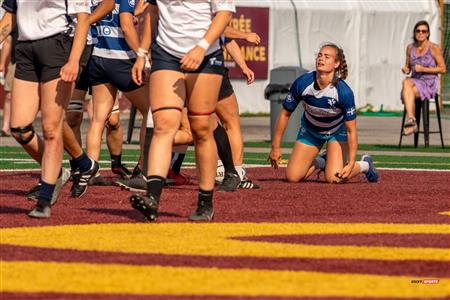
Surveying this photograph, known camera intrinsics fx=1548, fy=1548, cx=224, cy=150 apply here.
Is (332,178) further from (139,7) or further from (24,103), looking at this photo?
(24,103)

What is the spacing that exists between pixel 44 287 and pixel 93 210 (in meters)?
4.16

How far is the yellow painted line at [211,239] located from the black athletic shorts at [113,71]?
12.0 feet

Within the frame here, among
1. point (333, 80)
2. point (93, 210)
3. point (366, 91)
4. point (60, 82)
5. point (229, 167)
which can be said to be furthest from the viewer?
point (366, 91)

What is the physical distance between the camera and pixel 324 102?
15.0 metres

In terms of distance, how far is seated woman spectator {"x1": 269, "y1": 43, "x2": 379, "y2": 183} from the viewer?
14.8 metres

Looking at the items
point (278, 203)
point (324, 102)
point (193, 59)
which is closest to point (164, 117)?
point (193, 59)

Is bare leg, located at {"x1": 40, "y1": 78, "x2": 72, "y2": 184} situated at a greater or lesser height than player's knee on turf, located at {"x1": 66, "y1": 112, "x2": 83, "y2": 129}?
greater

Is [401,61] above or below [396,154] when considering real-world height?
below

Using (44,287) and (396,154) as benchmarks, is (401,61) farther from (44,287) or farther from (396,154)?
(44,287)

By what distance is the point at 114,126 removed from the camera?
15367mm

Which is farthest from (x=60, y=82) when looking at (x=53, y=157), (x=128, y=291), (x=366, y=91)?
(x=366, y=91)

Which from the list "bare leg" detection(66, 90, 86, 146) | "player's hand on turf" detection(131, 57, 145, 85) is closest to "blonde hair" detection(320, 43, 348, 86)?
"bare leg" detection(66, 90, 86, 146)

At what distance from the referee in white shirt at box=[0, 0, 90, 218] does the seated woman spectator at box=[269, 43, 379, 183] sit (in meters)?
3.54

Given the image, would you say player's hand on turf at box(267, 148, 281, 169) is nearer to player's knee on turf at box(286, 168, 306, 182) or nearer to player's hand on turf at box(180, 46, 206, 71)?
player's knee on turf at box(286, 168, 306, 182)
